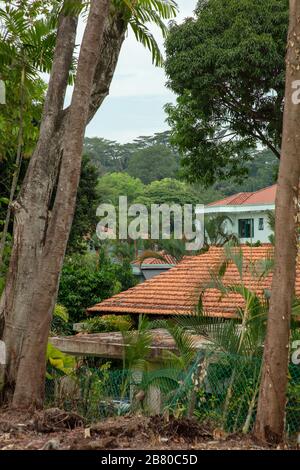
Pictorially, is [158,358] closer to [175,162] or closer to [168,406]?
[168,406]

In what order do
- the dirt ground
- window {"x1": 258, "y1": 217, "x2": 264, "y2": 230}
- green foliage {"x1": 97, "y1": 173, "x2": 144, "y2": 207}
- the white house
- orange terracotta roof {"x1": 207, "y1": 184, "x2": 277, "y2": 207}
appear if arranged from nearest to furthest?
1. the dirt ground
2. the white house
3. window {"x1": 258, "y1": 217, "x2": 264, "y2": 230}
4. orange terracotta roof {"x1": 207, "y1": 184, "x2": 277, "y2": 207}
5. green foliage {"x1": 97, "y1": 173, "x2": 144, "y2": 207}

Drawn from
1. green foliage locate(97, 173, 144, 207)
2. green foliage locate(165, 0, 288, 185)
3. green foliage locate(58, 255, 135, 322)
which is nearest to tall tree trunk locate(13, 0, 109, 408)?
green foliage locate(165, 0, 288, 185)

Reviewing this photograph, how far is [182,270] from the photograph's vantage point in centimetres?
2152

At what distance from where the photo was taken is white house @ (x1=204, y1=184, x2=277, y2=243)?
5428 centimetres

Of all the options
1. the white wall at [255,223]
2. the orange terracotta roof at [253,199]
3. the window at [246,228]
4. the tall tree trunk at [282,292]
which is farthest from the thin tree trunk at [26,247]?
the window at [246,228]

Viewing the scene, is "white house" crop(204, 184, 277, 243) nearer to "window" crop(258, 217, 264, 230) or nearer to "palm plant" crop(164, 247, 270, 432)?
"window" crop(258, 217, 264, 230)

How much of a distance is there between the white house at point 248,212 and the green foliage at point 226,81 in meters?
25.4

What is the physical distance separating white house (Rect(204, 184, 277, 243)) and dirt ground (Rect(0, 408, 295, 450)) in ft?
151

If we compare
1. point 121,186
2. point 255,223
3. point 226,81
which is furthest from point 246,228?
point 226,81

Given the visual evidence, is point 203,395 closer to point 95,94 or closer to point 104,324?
point 95,94

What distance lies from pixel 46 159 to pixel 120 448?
5005mm

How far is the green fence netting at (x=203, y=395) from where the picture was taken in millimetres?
9062

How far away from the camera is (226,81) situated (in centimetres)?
2625

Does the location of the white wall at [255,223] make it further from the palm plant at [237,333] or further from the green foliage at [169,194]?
the palm plant at [237,333]
